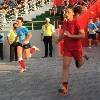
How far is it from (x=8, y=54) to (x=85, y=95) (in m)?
9.14

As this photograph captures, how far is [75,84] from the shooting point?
9320 mm

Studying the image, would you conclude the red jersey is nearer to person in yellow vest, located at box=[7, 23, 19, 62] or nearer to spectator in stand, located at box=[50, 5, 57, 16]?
person in yellow vest, located at box=[7, 23, 19, 62]

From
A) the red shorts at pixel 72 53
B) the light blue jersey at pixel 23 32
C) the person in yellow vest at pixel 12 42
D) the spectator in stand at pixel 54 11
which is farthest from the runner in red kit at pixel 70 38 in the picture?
the spectator in stand at pixel 54 11

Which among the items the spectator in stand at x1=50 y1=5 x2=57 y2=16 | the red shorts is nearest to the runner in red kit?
the red shorts

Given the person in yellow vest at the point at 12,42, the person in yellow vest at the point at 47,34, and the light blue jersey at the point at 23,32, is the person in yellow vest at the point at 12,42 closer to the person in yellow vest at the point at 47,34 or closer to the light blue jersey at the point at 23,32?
the person in yellow vest at the point at 47,34

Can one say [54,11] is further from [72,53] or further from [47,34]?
[72,53]

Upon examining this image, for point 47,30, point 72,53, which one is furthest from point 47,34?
point 72,53

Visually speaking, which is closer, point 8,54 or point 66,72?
point 66,72

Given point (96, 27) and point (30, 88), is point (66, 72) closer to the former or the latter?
point (30, 88)

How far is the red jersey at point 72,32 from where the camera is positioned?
830cm

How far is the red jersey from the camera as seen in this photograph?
830 cm

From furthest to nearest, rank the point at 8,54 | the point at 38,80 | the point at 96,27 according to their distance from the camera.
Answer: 1. the point at 96,27
2. the point at 8,54
3. the point at 38,80

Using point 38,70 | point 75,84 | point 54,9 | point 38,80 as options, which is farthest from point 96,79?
point 54,9

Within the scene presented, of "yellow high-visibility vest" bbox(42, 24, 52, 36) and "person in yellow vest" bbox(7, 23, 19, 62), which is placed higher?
"yellow high-visibility vest" bbox(42, 24, 52, 36)
